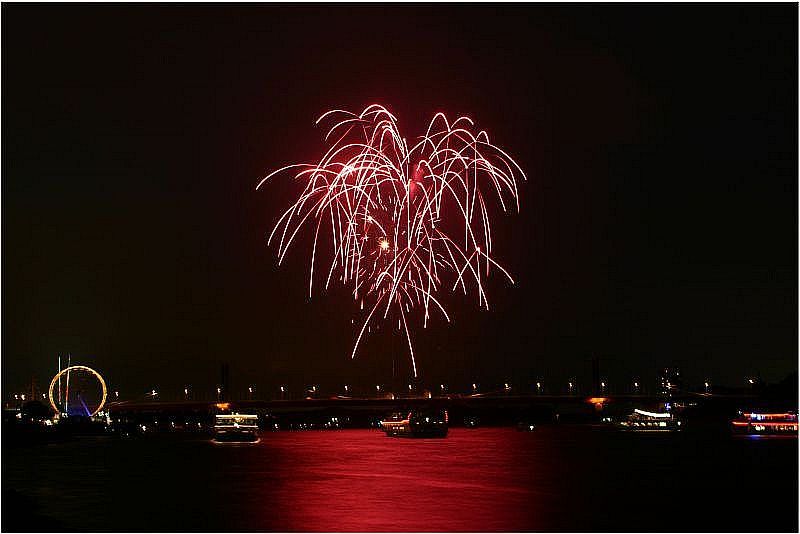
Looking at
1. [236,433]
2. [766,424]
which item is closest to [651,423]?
[766,424]

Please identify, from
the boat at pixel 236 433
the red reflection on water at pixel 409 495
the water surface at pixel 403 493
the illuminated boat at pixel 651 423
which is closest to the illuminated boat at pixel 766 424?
the illuminated boat at pixel 651 423

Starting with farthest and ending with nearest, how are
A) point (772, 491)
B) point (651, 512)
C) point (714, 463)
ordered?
point (714, 463) < point (772, 491) < point (651, 512)

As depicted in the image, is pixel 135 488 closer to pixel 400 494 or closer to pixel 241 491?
pixel 241 491

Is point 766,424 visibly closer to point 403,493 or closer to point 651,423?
point 651,423

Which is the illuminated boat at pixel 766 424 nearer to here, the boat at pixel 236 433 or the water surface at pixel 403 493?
the water surface at pixel 403 493

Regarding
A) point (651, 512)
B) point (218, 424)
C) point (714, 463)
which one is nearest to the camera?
point (651, 512)

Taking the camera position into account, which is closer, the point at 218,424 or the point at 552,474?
the point at 552,474

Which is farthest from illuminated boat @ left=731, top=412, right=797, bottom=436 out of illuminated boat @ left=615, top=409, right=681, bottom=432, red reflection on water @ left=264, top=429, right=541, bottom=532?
red reflection on water @ left=264, top=429, right=541, bottom=532

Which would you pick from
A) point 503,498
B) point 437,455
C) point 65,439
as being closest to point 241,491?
point 503,498

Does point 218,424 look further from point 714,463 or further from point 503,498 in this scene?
point 503,498
